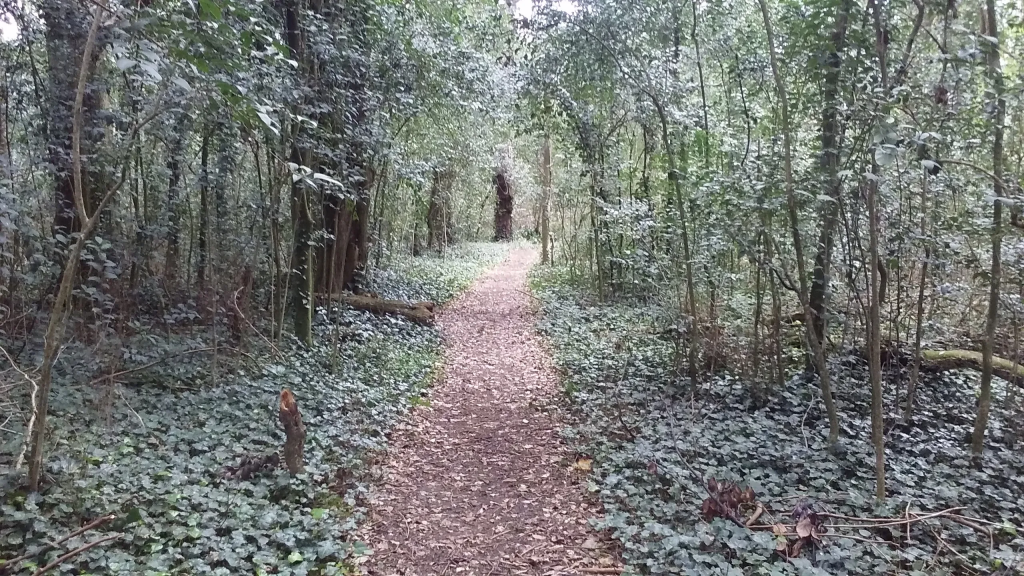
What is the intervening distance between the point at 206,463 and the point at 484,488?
7.41 ft

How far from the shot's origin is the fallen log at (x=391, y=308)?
10.9 m

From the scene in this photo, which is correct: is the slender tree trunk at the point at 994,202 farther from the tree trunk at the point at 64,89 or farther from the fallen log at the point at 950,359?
the tree trunk at the point at 64,89

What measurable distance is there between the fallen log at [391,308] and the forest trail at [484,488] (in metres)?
1.94

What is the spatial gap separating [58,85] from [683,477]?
717cm

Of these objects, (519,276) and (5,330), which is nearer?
(5,330)

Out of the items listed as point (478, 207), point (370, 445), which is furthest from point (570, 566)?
point (478, 207)

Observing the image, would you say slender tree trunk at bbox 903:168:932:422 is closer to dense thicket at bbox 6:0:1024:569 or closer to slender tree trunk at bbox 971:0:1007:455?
dense thicket at bbox 6:0:1024:569

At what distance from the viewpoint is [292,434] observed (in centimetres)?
487

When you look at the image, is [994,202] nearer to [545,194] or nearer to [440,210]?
[545,194]

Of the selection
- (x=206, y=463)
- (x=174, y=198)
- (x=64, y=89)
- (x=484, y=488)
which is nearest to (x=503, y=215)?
(x=174, y=198)

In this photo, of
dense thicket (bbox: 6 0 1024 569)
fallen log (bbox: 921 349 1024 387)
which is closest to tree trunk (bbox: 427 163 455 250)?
dense thicket (bbox: 6 0 1024 569)

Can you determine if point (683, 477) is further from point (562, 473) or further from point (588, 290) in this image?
point (588, 290)

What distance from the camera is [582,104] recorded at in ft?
36.9

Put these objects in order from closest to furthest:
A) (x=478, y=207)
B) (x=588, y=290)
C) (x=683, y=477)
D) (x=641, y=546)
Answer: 1. (x=641, y=546)
2. (x=683, y=477)
3. (x=588, y=290)
4. (x=478, y=207)
